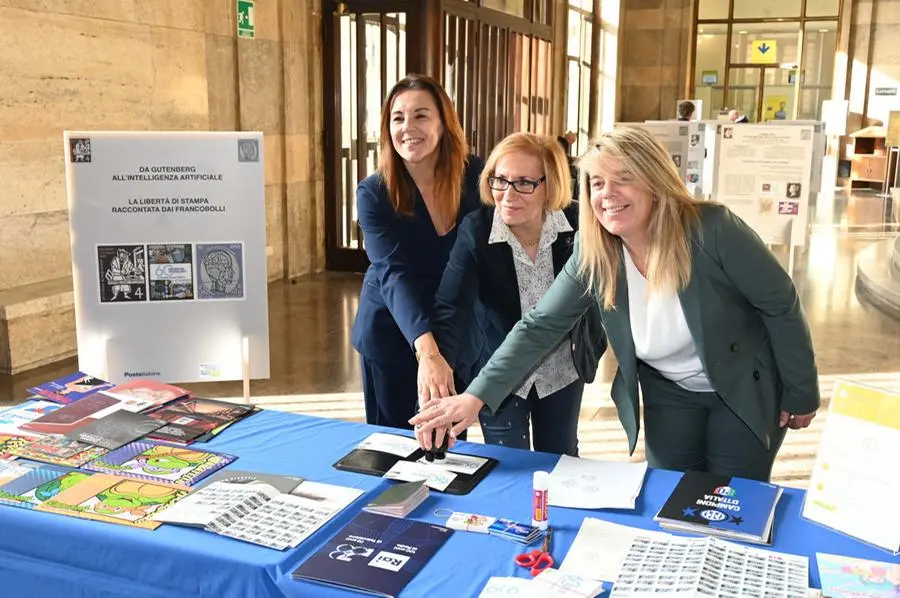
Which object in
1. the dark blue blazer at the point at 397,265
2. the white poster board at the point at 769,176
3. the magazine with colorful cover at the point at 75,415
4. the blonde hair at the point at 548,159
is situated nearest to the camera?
the magazine with colorful cover at the point at 75,415

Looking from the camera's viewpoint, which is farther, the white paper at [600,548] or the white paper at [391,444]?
the white paper at [391,444]

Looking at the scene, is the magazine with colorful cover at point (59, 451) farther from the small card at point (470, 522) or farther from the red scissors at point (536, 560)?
the red scissors at point (536, 560)

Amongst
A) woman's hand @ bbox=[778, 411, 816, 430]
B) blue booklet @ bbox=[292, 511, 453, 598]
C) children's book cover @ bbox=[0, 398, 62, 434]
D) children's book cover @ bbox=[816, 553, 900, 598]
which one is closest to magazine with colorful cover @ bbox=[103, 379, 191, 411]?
children's book cover @ bbox=[0, 398, 62, 434]

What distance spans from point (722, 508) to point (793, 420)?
1.95 feet

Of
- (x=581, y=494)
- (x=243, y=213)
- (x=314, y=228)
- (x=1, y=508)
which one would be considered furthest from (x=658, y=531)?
(x=314, y=228)

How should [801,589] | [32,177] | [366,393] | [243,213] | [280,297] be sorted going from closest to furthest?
[801,589]
[366,393]
[243,213]
[32,177]
[280,297]

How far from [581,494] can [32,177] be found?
511cm

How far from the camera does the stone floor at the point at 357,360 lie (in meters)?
4.66

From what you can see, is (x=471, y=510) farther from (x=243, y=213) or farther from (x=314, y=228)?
(x=314, y=228)

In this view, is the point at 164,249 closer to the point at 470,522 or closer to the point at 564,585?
the point at 470,522

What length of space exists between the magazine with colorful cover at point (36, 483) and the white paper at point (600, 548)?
3.87ft

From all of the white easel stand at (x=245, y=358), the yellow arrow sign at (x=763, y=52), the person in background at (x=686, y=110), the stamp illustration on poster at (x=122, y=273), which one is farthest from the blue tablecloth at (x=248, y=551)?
the yellow arrow sign at (x=763, y=52)

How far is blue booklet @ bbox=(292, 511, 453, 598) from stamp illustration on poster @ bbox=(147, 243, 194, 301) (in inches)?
90.4

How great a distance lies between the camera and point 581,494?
2.06 metres
